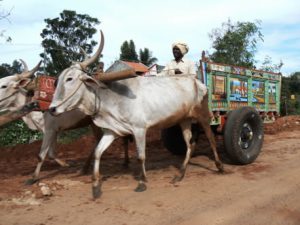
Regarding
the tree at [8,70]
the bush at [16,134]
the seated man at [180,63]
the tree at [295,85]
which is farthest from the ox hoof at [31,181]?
the tree at [295,85]

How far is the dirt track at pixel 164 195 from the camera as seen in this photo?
4625mm

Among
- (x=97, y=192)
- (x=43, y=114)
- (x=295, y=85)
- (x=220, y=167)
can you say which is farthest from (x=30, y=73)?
(x=295, y=85)

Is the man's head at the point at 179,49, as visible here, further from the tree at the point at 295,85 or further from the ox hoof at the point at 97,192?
the tree at the point at 295,85

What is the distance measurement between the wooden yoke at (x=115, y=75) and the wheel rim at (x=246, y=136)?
2675 mm

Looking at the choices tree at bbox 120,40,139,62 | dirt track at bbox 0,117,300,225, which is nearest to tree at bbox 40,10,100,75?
tree at bbox 120,40,139,62

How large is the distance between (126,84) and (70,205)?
73.3 inches

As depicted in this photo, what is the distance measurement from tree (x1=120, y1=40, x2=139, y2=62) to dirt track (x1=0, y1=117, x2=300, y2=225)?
73.6ft

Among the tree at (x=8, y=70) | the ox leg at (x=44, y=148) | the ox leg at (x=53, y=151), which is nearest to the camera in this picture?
the ox leg at (x=44, y=148)

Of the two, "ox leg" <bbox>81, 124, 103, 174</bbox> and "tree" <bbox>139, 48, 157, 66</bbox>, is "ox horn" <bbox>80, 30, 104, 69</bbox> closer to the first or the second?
"ox leg" <bbox>81, 124, 103, 174</bbox>

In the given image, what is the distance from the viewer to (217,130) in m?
7.84

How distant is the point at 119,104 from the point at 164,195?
1.39 metres

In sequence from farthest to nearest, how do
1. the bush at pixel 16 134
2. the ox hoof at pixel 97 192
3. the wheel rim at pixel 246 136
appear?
1. the bush at pixel 16 134
2. the wheel rim at pixel 246 136
3. the ox hoof at pixel 97 192

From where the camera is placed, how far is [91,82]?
5.69 metres

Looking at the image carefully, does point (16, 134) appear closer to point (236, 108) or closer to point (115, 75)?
point (236, 108)
